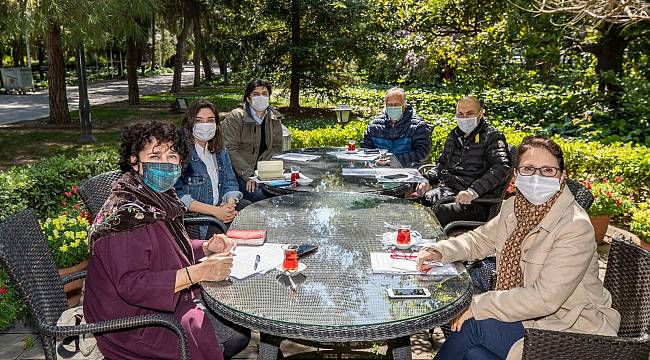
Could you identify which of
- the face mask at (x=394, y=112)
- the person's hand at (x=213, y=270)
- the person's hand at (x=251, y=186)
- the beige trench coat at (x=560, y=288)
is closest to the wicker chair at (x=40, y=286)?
the person's hand at (x=213, y=270)

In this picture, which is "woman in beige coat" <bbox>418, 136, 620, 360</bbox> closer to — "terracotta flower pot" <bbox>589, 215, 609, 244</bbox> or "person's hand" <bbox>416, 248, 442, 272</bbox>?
"person's hand" <bbox>416, 248, 442, 272</bbox>

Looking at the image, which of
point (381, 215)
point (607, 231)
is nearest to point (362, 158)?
point (381, 215)

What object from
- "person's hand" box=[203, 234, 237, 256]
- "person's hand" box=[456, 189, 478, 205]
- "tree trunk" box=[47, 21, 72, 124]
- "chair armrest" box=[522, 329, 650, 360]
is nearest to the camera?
"chair armrest" box=[522, 329, 650, 360]

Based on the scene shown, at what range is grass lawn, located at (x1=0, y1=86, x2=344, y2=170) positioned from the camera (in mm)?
12320

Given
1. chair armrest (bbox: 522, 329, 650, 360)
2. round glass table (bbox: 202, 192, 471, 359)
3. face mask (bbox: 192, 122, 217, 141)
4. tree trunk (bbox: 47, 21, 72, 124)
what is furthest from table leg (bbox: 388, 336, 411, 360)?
tree trunk (bbox: 47, 21, 72, 124)

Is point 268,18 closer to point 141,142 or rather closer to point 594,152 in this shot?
point 594,152

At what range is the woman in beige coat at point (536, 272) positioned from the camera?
2.57 metres

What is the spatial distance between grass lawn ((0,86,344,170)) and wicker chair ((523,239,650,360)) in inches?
251

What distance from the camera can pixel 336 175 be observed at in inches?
203

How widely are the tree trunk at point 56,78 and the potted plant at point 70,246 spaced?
11133 mm

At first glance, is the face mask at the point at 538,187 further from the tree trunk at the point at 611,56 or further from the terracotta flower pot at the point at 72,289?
the tree trunk at the point at 611,56

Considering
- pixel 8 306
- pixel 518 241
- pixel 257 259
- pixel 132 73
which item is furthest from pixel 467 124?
pixel 132 73

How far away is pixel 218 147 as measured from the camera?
4.80 m

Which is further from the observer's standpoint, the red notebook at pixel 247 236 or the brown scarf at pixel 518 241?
the red notebook at pixel 247 236
